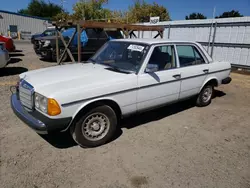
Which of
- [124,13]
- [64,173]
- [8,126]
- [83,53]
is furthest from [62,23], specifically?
[124,13]

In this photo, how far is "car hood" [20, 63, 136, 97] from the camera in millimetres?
2897

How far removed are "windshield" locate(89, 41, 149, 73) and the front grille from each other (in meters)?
1.45

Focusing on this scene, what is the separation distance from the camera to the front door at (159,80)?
11.9 ft

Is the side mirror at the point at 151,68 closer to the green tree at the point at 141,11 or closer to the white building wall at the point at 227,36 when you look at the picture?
the white building wall at the point at 227,36

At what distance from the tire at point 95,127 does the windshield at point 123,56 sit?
0.85m

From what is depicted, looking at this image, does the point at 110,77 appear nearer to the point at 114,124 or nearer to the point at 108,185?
the point at 114,124

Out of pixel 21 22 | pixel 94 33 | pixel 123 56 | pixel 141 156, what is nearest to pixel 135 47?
pixel 123 56

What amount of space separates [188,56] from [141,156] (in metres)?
2.62

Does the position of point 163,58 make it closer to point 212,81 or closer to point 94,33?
point 212,81

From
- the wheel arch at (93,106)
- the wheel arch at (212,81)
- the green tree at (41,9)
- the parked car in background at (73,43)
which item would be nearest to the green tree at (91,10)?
the green tree at (41,9)

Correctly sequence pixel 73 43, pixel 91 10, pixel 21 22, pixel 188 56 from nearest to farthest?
pixel 188 56 → pixel 73 43 → pixel 21 22 → pixel 91 10

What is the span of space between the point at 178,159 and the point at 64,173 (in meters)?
1.63

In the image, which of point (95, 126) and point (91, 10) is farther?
point (91, 10)

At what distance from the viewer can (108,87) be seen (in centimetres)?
316
